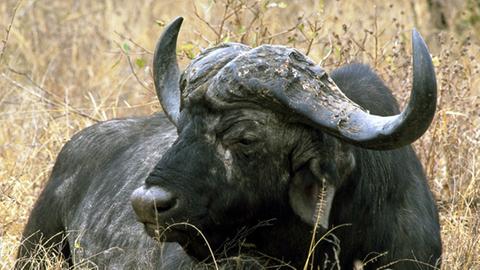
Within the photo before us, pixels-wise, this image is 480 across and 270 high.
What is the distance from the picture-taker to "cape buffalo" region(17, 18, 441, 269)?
15.4ft

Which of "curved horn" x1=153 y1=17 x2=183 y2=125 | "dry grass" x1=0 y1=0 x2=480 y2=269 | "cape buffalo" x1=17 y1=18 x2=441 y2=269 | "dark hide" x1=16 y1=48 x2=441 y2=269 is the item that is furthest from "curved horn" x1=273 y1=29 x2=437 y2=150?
"dry grass" x1=0 y1=0 x2=480 y2=269

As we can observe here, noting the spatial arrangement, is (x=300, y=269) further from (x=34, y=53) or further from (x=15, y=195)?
(x=34, y=53)

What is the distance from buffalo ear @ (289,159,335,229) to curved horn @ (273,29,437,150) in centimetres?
23

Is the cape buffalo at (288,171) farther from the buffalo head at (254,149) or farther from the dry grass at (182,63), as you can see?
the dry grass at (182,63)

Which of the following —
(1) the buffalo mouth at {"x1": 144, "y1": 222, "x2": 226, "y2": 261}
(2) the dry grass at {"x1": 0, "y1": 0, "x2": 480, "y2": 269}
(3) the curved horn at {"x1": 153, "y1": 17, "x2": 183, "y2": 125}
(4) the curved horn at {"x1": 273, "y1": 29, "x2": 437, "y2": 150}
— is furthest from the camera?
(2) the dry grass at {"x1": 0, "y1": 0, "x2": 480, "y2": 269}

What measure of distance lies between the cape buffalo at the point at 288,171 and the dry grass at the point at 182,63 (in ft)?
2.98

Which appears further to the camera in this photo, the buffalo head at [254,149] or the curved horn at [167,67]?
the curved horn at [167,67]

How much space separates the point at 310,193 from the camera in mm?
4879

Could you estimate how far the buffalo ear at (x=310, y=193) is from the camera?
480cm

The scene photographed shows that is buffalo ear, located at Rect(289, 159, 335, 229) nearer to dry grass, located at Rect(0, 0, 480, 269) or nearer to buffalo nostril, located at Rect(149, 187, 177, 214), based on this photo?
buffalo nostril, located at Rect(149, 187, 177, 214)

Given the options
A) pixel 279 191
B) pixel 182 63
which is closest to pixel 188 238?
pixel 279 191

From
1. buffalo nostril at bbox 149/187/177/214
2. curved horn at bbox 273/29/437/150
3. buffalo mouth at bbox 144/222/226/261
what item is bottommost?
buffalo mouth at bbox 144/222/226/261

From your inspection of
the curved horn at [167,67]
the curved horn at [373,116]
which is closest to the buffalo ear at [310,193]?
the curved horn at [373,116]

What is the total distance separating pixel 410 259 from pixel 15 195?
10.3ft
